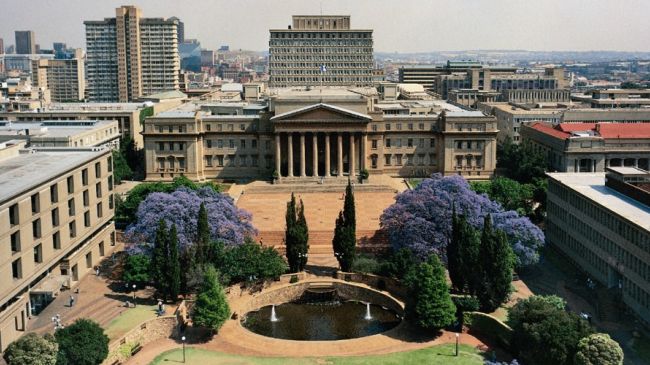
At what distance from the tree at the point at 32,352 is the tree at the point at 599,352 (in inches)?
1411

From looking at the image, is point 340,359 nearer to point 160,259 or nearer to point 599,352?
point 599,352

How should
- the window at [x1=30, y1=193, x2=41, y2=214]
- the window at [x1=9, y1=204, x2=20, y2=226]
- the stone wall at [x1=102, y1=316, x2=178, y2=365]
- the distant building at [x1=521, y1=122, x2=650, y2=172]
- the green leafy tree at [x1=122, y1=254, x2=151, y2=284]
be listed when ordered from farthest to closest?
the distant building at [x1=521, y1=122, x2=650, y2=172]
the green leafy tree at [x1=122, y1=254, x2=151, y2=284]
the window at [x1=30, y1=193, x2=41, y2=214]
the window at [x1=9, y1=204, x2=20, y2=226]
the stone wall at [x1=102, y1=316, x2=178, y2=365]

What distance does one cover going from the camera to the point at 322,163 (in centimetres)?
12694

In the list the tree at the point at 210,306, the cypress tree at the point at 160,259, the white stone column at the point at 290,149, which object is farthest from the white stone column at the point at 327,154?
the tree at the point at 210,306

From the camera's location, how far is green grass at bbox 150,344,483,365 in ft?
186

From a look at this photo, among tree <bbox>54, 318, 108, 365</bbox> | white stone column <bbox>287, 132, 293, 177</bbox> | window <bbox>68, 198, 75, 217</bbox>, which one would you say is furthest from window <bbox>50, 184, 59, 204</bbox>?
white stone column <bbox>287, 132, 293, 177</bbox>

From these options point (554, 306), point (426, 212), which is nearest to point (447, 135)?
point (426, 212)

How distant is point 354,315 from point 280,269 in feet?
31.2

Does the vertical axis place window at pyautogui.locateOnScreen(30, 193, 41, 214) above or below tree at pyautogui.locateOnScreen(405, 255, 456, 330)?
above

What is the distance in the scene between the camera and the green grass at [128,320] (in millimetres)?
61719

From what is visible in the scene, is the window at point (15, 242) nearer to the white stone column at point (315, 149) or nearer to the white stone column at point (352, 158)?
the white stone column at point (315, 149)

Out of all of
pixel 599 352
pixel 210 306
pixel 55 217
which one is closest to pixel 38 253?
pixel 55 217

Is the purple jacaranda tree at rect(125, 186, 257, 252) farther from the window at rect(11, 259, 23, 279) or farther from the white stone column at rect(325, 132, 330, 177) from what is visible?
the white stone column at rect(325, 132, 330, 177)

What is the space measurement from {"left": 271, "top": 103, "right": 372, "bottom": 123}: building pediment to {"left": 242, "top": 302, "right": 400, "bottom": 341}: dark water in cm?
5385
